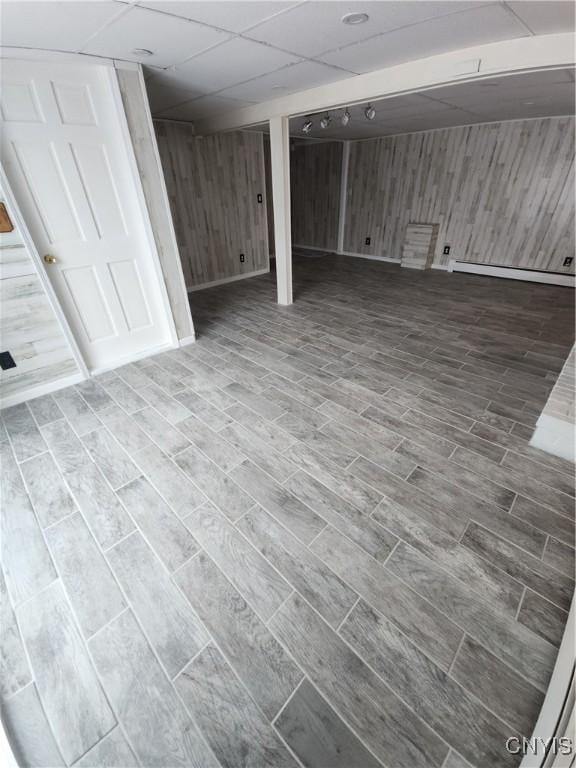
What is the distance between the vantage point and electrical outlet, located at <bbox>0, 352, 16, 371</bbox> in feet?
8.53

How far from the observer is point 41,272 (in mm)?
2566

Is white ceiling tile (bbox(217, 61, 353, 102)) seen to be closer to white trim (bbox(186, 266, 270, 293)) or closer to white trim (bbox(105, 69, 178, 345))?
white trim (bbox(105, 69, 178, 345))

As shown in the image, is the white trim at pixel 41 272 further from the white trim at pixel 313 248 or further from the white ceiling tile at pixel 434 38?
the white trim at pixel 313 248

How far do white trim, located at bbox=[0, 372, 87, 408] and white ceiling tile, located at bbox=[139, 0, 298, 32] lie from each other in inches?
102

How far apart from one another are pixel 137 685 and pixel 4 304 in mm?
2683

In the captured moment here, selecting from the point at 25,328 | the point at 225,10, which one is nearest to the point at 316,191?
the point at 225,10

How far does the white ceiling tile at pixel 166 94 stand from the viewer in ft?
10.00

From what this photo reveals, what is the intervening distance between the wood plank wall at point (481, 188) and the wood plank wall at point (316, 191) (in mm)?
543

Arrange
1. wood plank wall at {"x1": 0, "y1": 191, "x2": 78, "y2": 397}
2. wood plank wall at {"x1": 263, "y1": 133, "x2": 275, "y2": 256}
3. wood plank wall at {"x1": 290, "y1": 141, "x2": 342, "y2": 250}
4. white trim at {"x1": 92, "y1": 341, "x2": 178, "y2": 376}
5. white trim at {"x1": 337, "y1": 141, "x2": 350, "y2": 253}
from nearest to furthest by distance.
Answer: wood plank wall at {"x1": 0, "y1": 191, "x2": 78, "y2": 397} < white trim at {"x1": 92, "y1": 341, "x2": 178, "y2": 376} < wood plank wall at {"x1": 263, "y1": 133, "x2": 275, "y2": 256} < white trim at {"x1": 337, "y1": 141, "x2": 350, "y2": 253} < wood plank wall at {"x1": 290, "y1": 141, "x2": 342, "y2": 250}

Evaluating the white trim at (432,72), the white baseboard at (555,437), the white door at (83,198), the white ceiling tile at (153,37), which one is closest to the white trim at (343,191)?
the white trim at (432,72)

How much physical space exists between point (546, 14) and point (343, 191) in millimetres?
5947

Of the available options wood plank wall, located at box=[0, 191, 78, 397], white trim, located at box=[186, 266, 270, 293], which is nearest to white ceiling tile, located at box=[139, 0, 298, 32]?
wood plank wall, located at box=[0, 191, 78, 397]

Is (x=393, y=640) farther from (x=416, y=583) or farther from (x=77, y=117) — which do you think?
(x=77, y=117)

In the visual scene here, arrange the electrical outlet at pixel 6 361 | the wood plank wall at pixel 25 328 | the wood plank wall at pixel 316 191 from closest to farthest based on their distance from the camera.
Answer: the wood plank wall at pixel 25 328, the electrical outlet at pixel 6 361, the wood plank wall at pixel 316 191
